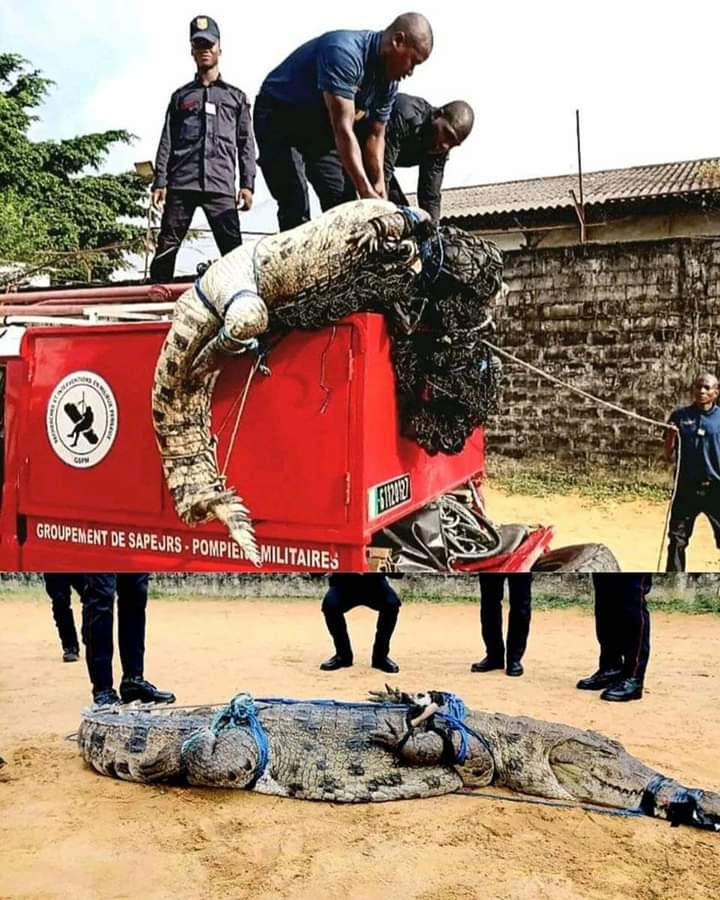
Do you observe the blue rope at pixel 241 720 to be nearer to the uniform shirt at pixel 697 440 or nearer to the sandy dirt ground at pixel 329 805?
the sandy dirt ground at pixel 329 805

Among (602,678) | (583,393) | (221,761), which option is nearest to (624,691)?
(602,678)

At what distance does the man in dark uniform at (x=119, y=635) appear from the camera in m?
2.40

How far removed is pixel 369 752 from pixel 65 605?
0.92 meters

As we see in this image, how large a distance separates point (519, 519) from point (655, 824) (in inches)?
31.0

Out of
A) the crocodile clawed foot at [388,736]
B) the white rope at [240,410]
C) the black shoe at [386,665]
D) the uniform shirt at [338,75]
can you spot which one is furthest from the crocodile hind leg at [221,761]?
the uniform shirt at [338,75]

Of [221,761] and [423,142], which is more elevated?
[423,142]

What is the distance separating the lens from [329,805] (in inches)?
91.7

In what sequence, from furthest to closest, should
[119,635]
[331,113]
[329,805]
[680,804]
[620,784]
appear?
[119,635]
[329,805]
[620,784]
[680,804]
[331,113]

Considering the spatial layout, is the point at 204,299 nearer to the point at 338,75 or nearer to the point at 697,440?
the point at 338,75

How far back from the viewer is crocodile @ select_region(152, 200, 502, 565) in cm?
182

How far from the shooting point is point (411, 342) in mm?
1926

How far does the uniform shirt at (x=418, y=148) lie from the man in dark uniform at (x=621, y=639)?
1.10 meters

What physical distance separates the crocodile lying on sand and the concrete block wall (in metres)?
0.81

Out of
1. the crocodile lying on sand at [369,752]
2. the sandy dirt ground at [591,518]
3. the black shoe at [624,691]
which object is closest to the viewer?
the sandy dirt ground at [591,518]
